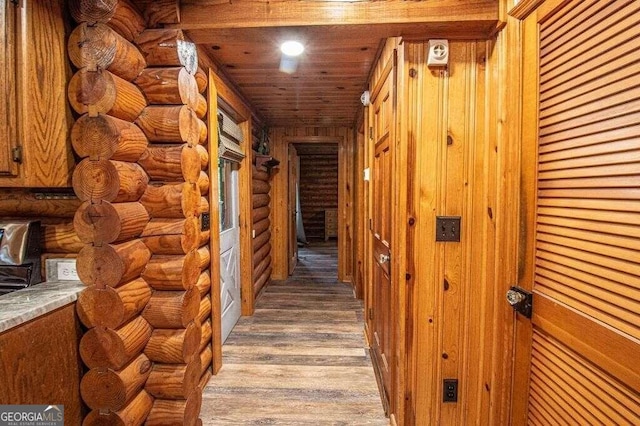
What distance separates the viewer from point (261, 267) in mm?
4156

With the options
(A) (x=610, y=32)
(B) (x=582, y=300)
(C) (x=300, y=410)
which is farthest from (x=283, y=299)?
(A) (x=610, y=32)

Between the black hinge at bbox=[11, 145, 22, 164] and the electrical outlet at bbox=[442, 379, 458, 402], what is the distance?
221 cm

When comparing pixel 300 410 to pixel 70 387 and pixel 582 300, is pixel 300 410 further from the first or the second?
pixel 582 300

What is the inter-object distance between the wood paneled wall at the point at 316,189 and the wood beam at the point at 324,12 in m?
6.98

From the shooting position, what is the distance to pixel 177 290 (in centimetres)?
162

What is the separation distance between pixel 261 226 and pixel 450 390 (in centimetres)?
307

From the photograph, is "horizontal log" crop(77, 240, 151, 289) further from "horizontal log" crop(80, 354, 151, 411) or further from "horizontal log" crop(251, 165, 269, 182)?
"horizontal log" crop(251, 165, 269, 182)

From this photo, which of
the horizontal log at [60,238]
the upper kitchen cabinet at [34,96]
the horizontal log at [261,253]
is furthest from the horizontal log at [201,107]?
the horizontal log at [261,253]

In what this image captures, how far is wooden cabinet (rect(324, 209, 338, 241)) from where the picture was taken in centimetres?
870

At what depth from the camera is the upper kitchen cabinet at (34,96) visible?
1.29 metres

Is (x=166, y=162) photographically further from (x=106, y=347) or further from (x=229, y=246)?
(x=229, y=246)

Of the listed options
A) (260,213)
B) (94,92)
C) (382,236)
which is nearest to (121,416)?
(94,92)

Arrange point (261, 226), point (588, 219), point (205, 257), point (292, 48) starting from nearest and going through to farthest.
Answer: point (588, 219) → point (292, 48) → point (205, 257) → point (261, 226)

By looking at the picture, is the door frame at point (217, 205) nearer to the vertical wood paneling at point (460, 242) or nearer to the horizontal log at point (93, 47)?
the horizontal log at point (93, 47)
